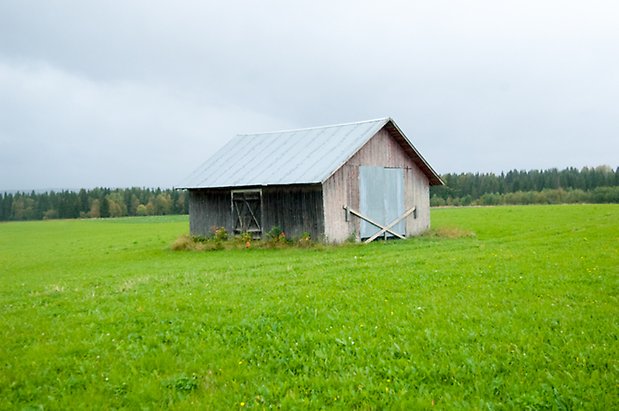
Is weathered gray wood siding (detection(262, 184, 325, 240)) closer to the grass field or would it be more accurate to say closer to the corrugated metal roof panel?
the corrugated metal roof panel

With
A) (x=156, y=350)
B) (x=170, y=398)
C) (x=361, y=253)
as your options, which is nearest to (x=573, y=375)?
(x=170, y=398)

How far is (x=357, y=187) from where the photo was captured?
27.9 meters

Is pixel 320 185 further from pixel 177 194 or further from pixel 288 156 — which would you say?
pixel 177 194

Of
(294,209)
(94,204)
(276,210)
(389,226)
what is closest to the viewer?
(294,209)

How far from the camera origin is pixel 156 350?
850cm

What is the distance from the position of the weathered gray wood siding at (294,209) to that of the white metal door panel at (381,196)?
3044 mm

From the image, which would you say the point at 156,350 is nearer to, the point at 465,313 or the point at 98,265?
the point at 465,313

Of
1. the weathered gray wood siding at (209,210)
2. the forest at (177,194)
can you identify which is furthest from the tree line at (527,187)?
the weathered gray wood siding at (209,210)

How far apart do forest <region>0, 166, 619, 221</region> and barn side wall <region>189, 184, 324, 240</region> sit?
253 feet

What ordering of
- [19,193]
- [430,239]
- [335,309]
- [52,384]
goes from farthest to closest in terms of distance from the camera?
[19,193], [430,239], [335,309], [52,384]

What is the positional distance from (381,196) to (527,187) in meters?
102

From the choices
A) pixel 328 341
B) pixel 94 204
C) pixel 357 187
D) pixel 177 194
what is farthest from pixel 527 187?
pixel 328 341

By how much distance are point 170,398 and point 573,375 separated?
530cm

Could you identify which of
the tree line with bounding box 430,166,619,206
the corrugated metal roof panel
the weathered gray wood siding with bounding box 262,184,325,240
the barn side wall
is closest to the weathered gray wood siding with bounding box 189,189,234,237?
the barn side wall
